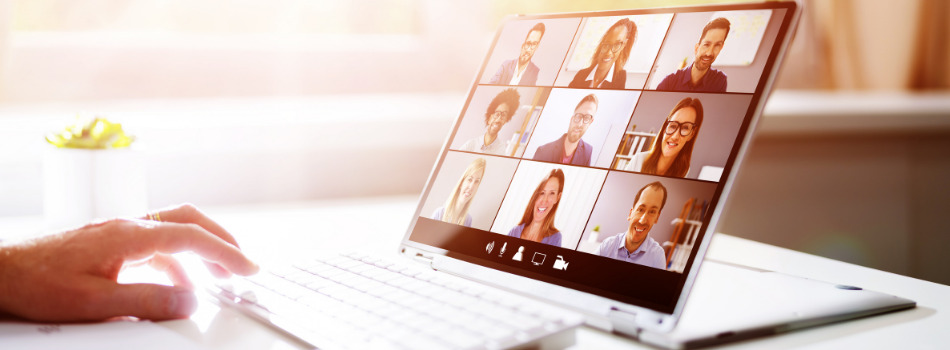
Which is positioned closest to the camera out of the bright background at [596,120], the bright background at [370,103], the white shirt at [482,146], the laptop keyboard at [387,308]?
the laptop keyboard at [387,308]

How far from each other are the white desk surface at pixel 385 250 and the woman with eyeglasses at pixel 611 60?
10.6 inches

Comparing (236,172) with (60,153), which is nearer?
(60,153)

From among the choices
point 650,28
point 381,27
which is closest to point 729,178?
point 650,28

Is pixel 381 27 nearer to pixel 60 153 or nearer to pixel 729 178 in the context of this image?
pixel 60 153

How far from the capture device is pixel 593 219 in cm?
70

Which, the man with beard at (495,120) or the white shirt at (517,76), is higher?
the white shirt at (517,76)

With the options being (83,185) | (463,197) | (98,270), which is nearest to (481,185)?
(463,197)

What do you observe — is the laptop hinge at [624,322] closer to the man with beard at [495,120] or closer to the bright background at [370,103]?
the man with beard at [495,120]

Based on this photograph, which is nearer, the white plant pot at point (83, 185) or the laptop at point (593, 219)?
the laptop at point (593, 219)

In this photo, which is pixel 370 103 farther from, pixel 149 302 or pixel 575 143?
pixel 149 302

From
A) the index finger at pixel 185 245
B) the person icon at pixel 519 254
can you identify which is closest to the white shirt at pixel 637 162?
the person icon at pixel 519 254

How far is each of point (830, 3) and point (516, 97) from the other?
1738 millimetres

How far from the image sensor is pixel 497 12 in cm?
201

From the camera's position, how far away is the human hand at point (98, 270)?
2.04 feet
